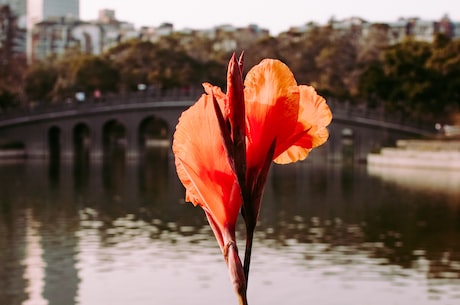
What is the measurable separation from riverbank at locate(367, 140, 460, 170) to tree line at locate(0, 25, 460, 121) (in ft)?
21.7

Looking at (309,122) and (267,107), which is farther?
(309,122)

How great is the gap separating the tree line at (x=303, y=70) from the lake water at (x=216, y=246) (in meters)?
19.9

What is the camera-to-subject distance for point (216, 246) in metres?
26.2

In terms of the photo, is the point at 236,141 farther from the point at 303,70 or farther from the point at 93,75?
the point at 303,70

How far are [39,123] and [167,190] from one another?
3030cm

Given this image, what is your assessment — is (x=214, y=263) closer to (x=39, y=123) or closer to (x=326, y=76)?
(x=39, y=123)

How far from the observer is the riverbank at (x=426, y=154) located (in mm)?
56062

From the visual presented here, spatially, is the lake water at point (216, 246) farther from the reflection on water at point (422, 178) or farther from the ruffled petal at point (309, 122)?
the ruffled petal at point (309, 122)

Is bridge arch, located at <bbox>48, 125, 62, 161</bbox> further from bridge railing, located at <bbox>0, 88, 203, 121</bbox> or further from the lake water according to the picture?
the lake water

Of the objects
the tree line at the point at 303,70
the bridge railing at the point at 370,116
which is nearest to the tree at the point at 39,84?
the tree line at the point at 303,70

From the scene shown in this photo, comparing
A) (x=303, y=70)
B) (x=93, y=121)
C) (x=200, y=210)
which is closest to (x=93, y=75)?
(x=93, y=121)

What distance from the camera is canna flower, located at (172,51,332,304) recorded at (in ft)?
7.25

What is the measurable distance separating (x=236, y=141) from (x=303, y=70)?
9261 cm

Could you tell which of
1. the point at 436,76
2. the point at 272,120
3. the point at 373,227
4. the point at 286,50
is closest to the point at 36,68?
the point at 286,50
